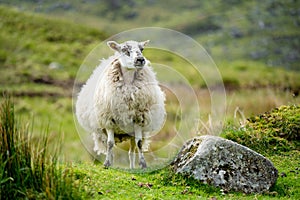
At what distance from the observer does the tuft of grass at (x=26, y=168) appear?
7.42 metres

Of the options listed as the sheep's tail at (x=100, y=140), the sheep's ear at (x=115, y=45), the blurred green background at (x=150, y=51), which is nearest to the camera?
the sheep's ear at (x=115, y=45)

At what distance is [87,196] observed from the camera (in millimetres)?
7906

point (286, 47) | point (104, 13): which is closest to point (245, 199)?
point (286, 47)

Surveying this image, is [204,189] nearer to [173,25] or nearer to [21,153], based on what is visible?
[21,153]

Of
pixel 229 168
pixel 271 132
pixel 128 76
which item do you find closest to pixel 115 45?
pixel 128 76

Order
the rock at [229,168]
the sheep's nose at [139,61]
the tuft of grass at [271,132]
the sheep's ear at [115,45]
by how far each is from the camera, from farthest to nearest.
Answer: the tuft of grass at [271,132], the sheep's ear at [115,45], the sheep's nose at [139,61], the rock at [229,168]

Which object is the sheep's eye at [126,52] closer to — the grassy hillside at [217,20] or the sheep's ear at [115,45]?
the sheep's ear at [115,45]

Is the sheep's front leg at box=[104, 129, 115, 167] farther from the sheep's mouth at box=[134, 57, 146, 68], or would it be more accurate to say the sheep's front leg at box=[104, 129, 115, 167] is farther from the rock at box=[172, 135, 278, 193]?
the rock at box=[172, 135, 278, 193]

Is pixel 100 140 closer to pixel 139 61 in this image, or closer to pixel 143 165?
pixel 143 165

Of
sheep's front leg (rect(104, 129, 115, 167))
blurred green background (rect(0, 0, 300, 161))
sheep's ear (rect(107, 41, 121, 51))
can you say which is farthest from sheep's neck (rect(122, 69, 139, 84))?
blurred green background (rect(0, 0, 300, 161))

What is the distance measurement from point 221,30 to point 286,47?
12.2 metres

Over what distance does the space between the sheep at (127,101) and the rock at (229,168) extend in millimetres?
1779

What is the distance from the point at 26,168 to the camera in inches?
301

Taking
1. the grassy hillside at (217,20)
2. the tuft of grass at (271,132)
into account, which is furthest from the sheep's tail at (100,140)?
the grassy hillside at (217,20)
